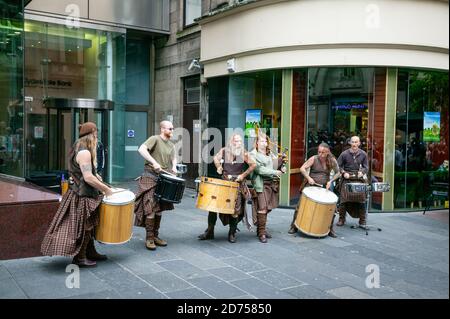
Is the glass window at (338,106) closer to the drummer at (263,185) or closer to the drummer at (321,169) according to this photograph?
the drummer at (321,169)

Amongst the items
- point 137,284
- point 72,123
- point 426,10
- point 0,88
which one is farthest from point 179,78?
point 137,284

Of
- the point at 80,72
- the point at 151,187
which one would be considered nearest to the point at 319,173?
the point at 151,187

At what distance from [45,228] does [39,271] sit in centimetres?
84

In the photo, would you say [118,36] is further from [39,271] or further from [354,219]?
[39,271]

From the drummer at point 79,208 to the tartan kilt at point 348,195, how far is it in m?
4.69

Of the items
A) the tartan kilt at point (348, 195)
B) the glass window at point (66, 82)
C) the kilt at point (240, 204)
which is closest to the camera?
the kilt at point (240, 204)

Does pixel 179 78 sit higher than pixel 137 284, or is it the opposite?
pixel 179 78

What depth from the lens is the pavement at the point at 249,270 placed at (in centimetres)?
534

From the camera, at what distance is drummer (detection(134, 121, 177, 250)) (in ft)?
23.6

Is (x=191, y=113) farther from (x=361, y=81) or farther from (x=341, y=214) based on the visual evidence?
(x=341, y=214)

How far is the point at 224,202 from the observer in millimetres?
7391

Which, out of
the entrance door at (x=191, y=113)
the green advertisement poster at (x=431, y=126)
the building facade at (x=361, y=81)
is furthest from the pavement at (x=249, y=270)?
the entrance door at (x=191, y=113)

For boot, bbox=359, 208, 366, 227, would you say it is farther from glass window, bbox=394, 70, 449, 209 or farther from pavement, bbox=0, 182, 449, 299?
glass window, bbox=394, 70, 449, 209

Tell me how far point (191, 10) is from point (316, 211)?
374 inches
